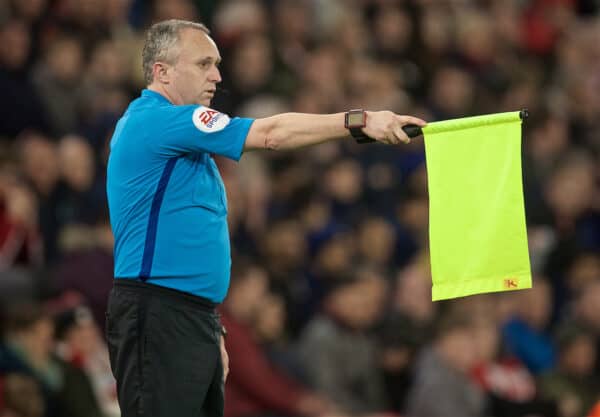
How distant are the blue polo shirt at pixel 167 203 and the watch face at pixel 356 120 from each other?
1.12 feet

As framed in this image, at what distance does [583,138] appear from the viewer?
39.0 feet

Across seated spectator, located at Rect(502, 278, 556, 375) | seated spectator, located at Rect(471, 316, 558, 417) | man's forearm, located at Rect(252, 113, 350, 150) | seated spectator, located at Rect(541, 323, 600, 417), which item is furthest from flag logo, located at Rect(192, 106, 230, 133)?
seated spectator, located at Rect(502, 278, 556, 375)

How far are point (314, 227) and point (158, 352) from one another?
490 cm

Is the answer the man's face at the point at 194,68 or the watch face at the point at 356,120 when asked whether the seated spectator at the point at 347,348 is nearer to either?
the man's face at the point at 194,68

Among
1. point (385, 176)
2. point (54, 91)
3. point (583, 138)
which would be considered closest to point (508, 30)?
point (583, 138)

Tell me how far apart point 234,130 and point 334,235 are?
15.7ft

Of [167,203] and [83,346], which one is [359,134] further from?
[83,346]

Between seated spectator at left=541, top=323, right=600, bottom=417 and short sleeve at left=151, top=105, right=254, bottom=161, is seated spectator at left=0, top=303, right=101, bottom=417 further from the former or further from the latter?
seated spectator at left=541, top=323, right=600, bottom=417

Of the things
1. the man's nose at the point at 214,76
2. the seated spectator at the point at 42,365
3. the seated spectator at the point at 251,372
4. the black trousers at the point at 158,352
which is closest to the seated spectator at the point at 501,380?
the seated spectator at the point at 251,372

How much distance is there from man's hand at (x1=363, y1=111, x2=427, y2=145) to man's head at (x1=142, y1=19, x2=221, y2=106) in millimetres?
612

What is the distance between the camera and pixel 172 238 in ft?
13.9

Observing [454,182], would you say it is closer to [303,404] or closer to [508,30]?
[303,404]

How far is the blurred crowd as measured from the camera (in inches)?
294

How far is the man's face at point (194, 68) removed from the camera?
4344mm
